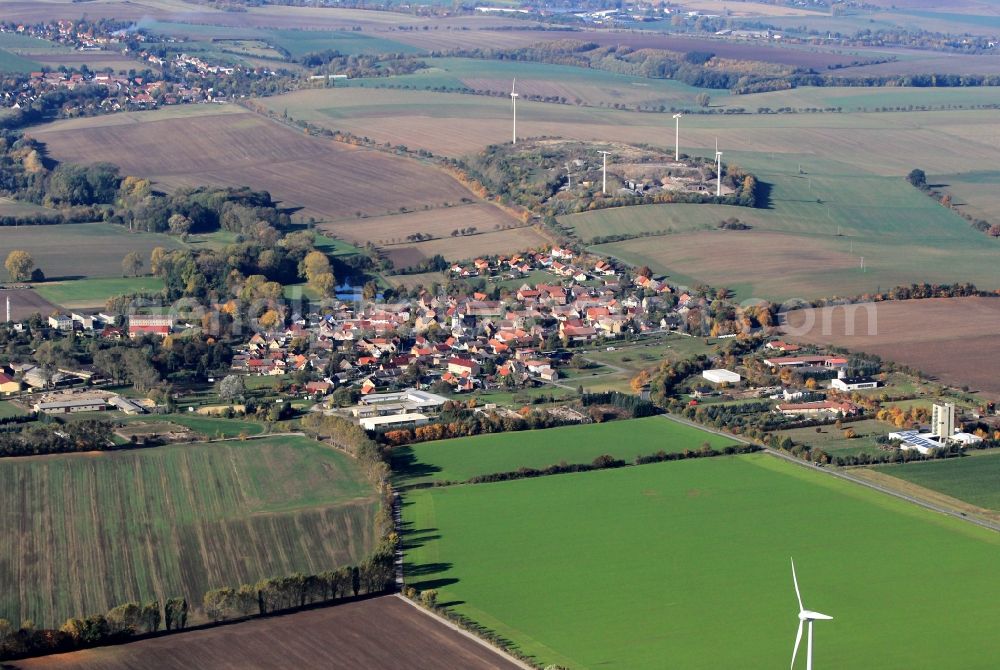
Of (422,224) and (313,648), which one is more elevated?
(422,224)

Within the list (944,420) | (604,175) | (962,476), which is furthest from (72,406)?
(604,175)

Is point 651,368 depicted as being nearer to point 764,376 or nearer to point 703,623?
point 764,376

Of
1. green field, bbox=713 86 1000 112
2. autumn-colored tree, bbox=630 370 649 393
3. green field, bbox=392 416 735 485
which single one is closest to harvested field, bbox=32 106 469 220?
autumn-colored tree, bbox=630 370 649 393

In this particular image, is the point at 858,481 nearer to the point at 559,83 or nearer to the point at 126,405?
the point at 126,405

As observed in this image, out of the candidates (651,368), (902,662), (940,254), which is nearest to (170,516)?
(902,662)

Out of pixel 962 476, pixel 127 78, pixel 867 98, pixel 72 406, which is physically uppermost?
pixel 127 78

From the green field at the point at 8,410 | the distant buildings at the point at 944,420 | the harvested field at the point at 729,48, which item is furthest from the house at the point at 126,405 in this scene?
the harvested field at the point at 729,48

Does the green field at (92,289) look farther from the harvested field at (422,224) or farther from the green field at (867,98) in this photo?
the green field at (867,98)

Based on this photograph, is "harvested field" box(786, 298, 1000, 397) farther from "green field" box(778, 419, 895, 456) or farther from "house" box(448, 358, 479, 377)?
"house" box(448, 358, 479, 377)
